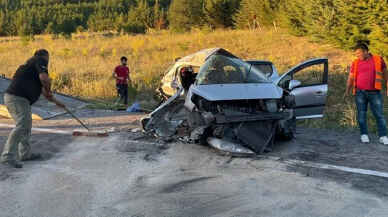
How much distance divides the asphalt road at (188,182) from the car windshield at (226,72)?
3.98 ft

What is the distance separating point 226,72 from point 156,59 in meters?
12.9

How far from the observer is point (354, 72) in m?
6.59

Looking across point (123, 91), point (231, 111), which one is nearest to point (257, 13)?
point (123, 91)

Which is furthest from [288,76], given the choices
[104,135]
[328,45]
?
[328,45]

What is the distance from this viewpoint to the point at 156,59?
747 inches

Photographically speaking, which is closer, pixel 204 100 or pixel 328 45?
pixel 204 100

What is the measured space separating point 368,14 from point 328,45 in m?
3.99

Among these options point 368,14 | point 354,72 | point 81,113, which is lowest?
point 81,113

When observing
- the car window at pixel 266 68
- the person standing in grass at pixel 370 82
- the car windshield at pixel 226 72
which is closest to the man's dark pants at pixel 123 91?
the car window at pixel 266 68

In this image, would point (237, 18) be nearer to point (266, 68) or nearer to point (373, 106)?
point (266, 68)

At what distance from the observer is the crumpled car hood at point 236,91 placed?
19.1 feet

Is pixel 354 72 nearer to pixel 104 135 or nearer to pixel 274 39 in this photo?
pixel 104 135

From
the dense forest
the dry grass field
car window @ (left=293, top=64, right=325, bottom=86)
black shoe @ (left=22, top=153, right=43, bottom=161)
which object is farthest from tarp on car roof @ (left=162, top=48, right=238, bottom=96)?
the dense forest

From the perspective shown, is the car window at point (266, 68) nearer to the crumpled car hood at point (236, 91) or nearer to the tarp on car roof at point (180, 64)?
the tarp on car roof at point (180, 64)
